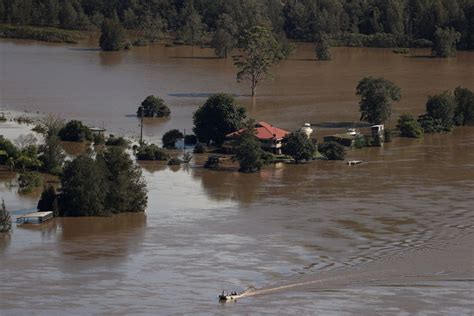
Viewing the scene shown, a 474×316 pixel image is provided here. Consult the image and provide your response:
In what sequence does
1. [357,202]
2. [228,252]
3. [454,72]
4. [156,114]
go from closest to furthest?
[228,252] < [357,202] < [156,114] < [454,72]

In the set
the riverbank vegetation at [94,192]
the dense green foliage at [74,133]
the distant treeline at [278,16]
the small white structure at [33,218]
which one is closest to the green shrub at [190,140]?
the dense green foliage at [74,133]

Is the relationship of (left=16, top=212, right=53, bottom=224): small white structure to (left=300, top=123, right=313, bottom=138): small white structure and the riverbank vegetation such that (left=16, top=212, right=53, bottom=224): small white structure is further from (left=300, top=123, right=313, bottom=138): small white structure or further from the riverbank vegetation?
(left=300, top=123, right=313, bottom=138): small white structure

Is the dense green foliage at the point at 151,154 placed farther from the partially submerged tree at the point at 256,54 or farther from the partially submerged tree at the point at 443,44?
the partially submerged tree at the point at 443,44

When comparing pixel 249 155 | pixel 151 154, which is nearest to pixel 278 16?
pixel 151 154

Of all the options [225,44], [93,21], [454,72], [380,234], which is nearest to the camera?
[380,234]

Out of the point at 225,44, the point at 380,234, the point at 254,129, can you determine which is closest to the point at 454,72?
the point at 225,44

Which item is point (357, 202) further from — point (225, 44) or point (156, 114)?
point (225, 44)

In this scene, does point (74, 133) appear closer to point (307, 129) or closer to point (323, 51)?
point (307, 129)
